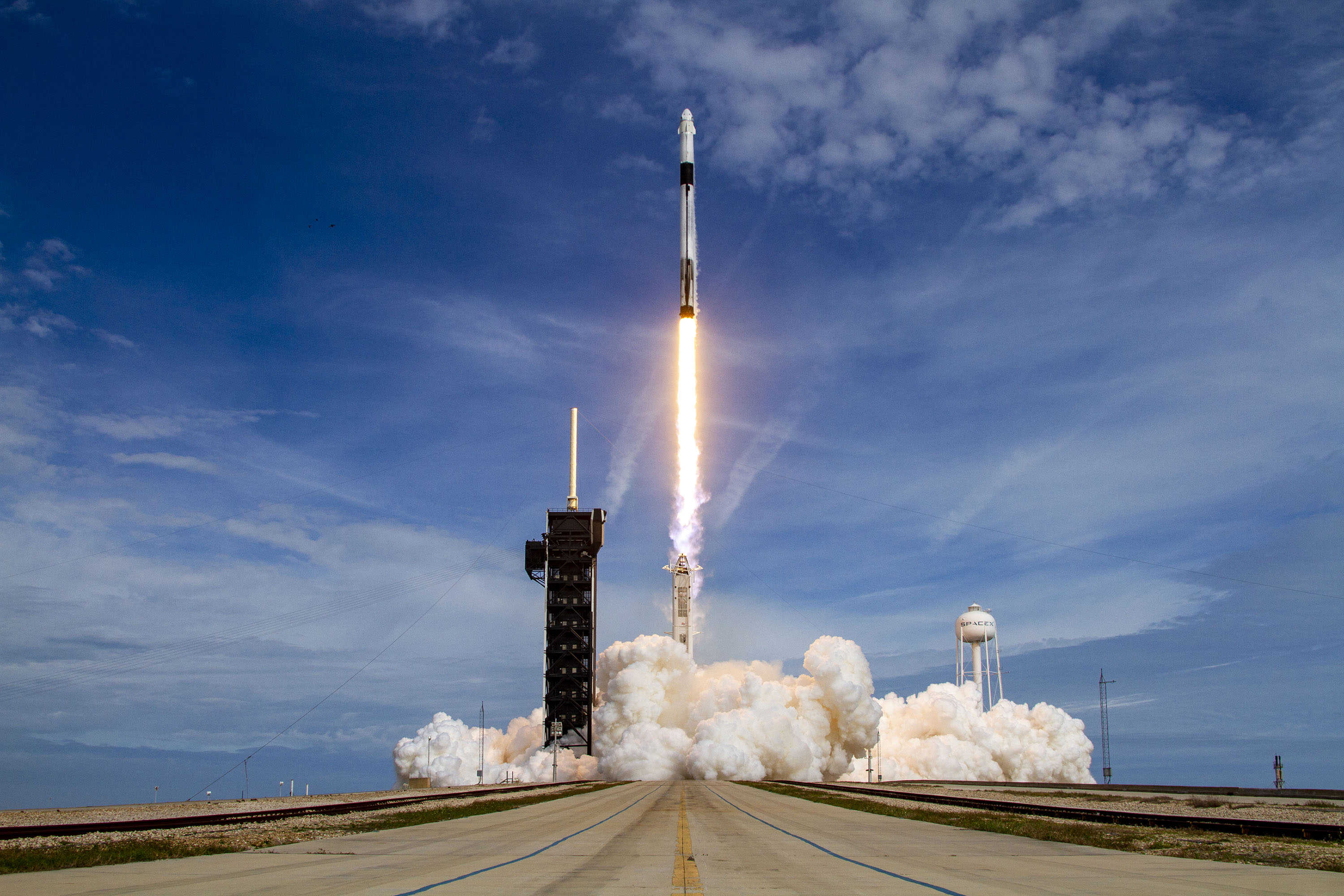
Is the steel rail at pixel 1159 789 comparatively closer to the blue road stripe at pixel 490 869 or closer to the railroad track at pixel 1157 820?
the railroad track at pixel 1157 820

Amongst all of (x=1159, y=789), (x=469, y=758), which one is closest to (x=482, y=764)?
(x=469, y=758)

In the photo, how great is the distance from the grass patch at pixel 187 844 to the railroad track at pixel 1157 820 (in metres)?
23.4

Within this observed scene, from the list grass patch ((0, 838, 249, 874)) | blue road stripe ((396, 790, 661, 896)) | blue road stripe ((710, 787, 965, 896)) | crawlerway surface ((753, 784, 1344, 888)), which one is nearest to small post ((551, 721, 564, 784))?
crawlerway surface ((753, 784, 1344, 888))

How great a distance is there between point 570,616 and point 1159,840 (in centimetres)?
7361

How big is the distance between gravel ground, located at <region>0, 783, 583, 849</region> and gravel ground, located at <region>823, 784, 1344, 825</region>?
2537 centimetres

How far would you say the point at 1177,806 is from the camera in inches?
1671

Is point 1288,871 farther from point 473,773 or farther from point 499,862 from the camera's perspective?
point 473,773

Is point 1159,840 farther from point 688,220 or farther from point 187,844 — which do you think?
point 688,220

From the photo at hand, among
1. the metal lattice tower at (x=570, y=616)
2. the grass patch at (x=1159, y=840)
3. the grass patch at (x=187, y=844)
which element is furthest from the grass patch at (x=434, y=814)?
the metal lattice tower at (x=570, y=616)

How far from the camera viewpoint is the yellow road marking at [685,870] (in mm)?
15273

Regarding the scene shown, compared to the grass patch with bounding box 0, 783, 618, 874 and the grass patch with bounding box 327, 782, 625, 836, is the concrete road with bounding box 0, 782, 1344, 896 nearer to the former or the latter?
the grass patch with bounding box 0, 783, 618, 874

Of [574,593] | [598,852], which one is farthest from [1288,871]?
[574,593]

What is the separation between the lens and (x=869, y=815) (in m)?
36.6

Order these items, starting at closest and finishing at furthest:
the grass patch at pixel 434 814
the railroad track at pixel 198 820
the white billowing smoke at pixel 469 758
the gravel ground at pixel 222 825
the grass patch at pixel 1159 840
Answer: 1. the grass patch at pixel 1159 840
2. the gravel ground at pixel 222 825
3. the railroad track at pixel 198 820
4. the grass patch at pixel 434 814
5. the white billowing smoke at pixel 469 758
